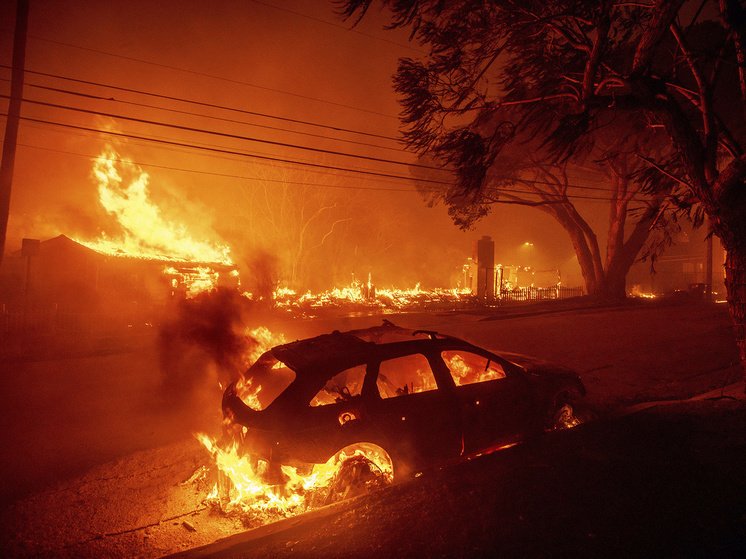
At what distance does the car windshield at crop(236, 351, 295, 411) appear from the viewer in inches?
162

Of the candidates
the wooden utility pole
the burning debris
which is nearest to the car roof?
the burning debris

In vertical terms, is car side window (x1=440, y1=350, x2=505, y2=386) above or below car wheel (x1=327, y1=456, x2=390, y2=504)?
above

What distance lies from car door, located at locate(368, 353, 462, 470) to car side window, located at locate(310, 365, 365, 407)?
20 centimetres

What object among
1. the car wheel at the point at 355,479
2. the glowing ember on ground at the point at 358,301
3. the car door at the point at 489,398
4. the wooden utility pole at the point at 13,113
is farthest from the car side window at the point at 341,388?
the glowing ember on ground at the point at 358,301

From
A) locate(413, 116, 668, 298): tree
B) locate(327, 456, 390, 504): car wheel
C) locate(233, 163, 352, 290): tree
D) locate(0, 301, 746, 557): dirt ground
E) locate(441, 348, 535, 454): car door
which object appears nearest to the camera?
locate(0, 301, 746, 557): dirt ground

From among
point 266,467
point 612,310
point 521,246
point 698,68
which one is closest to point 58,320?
point 266,467

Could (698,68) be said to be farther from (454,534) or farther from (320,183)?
(320,183)

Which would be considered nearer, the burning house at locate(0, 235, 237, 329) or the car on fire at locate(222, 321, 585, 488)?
the car on fire at locate(222, 321, 585, 488)

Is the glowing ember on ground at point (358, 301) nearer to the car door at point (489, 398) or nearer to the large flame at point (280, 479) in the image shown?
the car door at point (489, 398)

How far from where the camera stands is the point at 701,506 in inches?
132

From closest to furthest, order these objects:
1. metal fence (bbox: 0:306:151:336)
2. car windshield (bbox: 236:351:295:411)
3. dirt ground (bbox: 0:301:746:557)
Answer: dirt ground (bbox: 0:301:746:557), car windshield (bbox: 236:351:295:411), metal fence (bbox: 0:306:151:336)

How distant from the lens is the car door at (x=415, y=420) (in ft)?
12.9

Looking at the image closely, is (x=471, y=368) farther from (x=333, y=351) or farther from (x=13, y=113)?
(x=13, y=113)

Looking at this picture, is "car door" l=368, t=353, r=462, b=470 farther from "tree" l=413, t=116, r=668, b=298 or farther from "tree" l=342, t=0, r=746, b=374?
"tree" l=413, t=116, r=668, b=298
